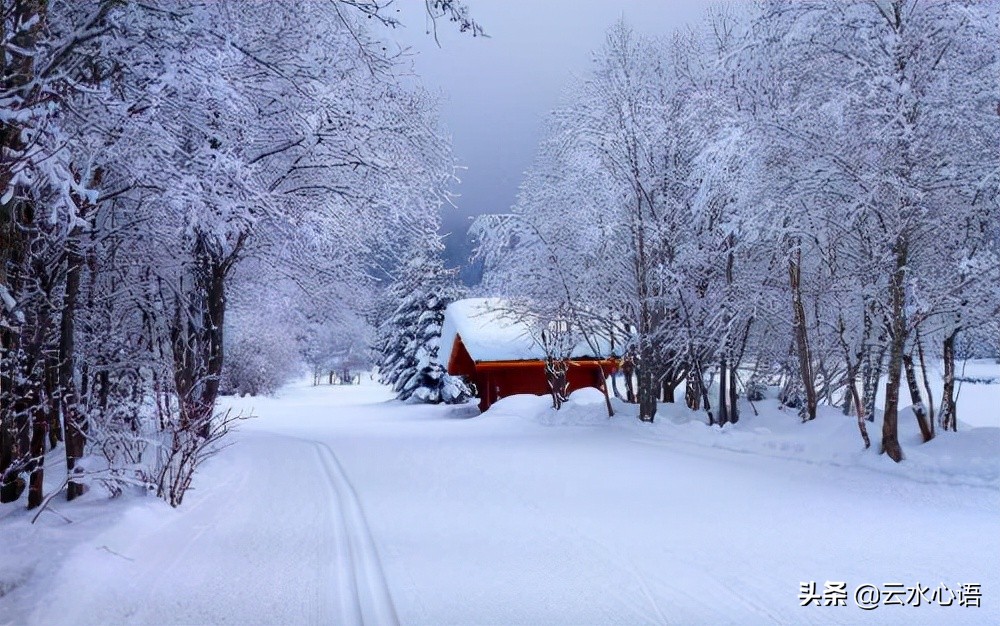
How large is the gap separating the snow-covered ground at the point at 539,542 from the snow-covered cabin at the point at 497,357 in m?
18.1

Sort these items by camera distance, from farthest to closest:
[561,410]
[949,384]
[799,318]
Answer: [561,410]
[799,318]
[949,384]

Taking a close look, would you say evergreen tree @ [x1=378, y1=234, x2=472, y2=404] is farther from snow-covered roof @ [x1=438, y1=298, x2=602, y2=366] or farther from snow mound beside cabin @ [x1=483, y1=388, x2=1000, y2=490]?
snow mound beside cabin @ [x1=483, y1=388, x2=1000, y2=490]

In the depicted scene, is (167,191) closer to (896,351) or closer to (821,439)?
(896,351)

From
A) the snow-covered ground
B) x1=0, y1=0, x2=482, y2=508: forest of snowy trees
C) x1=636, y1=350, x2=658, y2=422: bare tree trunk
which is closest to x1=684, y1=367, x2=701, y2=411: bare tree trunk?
x1=636, y1=350, x2=658, y2=422: bare tree trunk

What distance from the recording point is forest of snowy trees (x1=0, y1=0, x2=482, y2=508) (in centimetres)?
576

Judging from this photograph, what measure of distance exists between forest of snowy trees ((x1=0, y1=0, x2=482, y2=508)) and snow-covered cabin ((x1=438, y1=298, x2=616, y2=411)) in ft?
46.2

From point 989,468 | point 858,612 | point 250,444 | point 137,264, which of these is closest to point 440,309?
point 250,444

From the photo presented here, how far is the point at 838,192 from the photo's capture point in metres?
10.5

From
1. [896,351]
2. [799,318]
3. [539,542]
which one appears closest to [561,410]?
[799,318]

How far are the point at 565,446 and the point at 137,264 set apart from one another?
31.6 ft

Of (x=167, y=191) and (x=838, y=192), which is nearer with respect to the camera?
(x=167, y=191)

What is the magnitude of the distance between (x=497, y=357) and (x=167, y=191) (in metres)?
24.4

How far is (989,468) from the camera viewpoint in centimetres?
888

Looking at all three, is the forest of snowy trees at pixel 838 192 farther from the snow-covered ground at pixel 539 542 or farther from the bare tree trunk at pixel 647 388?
the snow-covered ground at pixel 539 542
